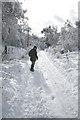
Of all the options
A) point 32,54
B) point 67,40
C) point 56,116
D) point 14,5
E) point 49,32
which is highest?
point 49,32

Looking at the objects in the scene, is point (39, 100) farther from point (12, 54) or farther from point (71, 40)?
point (71, 40)

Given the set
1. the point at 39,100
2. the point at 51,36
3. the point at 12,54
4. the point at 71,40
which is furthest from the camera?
the point at 51,36

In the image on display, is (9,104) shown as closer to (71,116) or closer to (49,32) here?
(71,116)

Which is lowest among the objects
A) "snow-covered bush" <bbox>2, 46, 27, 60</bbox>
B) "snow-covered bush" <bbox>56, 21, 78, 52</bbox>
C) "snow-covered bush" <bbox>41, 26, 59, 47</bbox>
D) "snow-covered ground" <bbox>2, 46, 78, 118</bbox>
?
"snow-covered ground" <bbox>2, 46, 78, 118</bbox>

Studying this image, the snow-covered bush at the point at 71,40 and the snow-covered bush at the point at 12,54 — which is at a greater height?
the snow-covered bush at the point at 71,40

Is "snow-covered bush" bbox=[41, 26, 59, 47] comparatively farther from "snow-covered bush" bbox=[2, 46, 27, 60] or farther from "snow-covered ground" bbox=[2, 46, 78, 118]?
A: "snow-covered ground" bbox=[2, 46, 78, 118]

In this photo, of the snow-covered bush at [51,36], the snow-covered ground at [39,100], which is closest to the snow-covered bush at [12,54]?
the snow-covered ground at [39,100]

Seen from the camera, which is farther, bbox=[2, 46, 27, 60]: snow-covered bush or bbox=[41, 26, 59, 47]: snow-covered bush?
bbox=[41, 26, 59, 47]: snow-covered bush

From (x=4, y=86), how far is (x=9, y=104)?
84.2 inches

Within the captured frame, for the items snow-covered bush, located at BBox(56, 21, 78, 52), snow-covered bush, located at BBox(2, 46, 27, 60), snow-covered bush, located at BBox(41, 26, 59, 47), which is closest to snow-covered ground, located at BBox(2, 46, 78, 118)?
snow-covered bush, located at BBox(2, 46, 27, 60)

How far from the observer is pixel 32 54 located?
12.7 meters

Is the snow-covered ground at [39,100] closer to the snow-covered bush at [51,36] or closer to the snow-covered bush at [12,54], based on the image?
the snow-covered bush at [12,54]

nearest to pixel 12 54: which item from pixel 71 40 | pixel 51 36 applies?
pixel 71 40

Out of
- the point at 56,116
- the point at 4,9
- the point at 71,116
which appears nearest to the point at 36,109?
the point at 56,116
